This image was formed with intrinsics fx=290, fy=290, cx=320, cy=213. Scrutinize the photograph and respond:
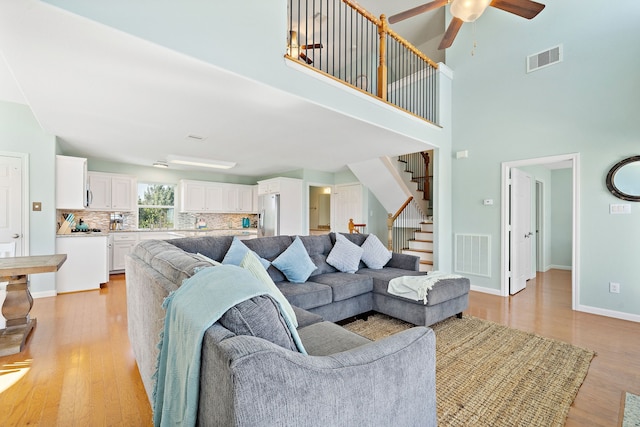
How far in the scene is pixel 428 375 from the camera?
114 cm

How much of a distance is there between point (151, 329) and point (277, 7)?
283 centimetres

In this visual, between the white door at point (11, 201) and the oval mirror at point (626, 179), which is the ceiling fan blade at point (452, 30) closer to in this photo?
the oval mirror at point (626, 179)

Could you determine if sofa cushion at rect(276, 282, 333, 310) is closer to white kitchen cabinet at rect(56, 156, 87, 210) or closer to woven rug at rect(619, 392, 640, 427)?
woven rug at rect(619, 392, 640, 427)

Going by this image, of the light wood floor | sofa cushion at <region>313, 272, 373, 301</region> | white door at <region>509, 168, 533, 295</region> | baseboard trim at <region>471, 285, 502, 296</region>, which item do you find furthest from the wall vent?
sofa cushion at <region>313, 272, 373, 301</region>

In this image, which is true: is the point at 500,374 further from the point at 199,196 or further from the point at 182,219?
the point at 182,219

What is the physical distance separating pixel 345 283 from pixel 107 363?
2.15 m

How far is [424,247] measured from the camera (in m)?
5.62

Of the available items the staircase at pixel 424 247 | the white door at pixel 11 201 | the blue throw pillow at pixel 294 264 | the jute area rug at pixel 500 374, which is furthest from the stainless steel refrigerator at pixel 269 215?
the white door at pixel 11 201

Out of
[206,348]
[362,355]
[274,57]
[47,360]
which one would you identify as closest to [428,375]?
[362,355]

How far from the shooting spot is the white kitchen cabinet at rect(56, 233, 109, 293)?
4411mm

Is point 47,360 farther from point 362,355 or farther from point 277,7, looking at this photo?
point 277,7

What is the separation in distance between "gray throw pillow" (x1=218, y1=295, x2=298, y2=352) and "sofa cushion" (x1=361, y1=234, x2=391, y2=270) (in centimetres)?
294

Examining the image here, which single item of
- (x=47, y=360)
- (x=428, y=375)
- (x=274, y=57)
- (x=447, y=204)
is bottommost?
(x=47, y=360)

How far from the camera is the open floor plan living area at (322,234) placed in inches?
40.7
